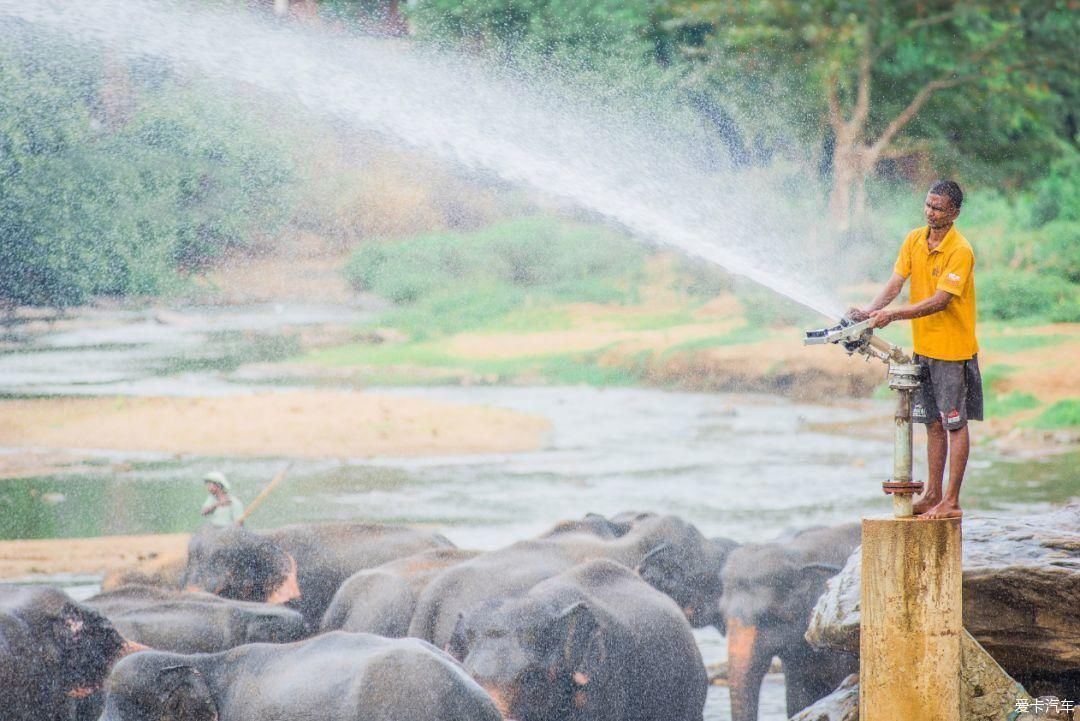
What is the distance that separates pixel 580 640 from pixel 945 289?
330 cm

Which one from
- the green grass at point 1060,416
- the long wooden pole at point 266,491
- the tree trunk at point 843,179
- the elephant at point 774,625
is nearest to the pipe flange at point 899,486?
the elephant at point 774,625

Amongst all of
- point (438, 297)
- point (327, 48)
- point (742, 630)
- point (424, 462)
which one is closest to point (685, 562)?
point (742, 630)

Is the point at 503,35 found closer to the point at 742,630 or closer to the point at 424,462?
the point at 424,462

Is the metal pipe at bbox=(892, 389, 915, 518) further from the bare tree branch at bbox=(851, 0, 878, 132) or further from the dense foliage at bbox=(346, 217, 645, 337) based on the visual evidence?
the bare tree branch at bbox=(851, 0, 878, 132)

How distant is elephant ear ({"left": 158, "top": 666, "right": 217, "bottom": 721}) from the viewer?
→ 6246 mm

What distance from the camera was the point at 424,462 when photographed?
15.6m

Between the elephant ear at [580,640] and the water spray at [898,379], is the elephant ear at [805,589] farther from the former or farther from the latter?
the water spray at [898,379]

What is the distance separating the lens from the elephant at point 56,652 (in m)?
7.05

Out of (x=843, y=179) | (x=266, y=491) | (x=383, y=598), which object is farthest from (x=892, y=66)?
(x=383, y=598)

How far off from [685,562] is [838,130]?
9263mm

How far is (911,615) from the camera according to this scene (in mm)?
4348

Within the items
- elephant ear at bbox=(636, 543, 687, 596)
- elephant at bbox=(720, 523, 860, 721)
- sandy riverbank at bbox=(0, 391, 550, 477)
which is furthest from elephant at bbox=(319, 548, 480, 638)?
sandy riverbank at bbox=(0, 391, 550, 477)

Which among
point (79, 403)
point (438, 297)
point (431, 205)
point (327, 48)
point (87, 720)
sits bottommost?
point (87, 720)

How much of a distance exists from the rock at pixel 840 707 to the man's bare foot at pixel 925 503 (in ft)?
3.43
